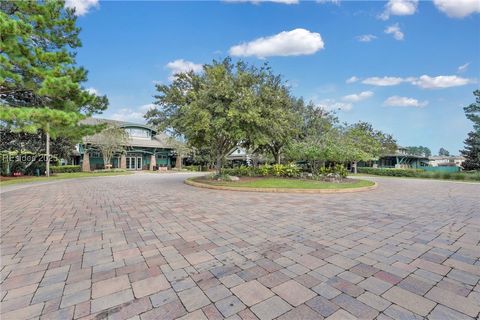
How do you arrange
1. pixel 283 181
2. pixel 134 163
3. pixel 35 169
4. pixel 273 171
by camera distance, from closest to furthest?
pixel 283 181, pixel 273 171, pixel 35 169, pixel 134 163

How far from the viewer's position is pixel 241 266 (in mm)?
3119

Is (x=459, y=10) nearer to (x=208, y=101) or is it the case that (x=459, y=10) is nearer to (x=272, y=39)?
(x=272, y=39)

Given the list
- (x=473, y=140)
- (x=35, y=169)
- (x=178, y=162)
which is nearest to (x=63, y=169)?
(x=35, y=169)

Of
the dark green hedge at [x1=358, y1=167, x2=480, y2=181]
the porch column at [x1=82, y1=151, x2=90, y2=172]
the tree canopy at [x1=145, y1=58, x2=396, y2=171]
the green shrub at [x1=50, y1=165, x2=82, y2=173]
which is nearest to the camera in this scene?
the tree canopy at [x1=145, y1=58, x2=396, y2=171]

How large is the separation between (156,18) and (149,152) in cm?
2447

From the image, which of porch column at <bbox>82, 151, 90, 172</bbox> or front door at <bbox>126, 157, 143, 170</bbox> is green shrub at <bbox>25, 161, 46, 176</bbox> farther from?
front door at <bbox>126, 157, 143, 170</bbox>

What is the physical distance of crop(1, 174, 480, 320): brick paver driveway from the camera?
2.25m

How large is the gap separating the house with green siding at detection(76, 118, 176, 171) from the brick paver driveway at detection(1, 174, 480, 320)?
25.3 meters

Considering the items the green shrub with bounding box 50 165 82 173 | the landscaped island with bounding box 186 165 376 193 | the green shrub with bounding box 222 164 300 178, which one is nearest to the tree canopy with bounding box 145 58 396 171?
the green shrub with bounding box 222 164 300 178

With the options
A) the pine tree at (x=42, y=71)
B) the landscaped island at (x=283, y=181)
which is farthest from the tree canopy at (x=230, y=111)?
the pine tree at (x=42, y=71)

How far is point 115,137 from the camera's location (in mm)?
25859

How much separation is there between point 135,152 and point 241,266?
32381 millimetres

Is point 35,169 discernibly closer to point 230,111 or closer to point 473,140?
point 230,111

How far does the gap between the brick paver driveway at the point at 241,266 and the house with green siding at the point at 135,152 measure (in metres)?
25.3
